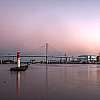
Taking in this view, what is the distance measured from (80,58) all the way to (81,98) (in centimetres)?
13227

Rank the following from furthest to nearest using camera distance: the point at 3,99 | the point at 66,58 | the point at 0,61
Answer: the point at 66,58 < the point at 0,61 < the point at 3,99

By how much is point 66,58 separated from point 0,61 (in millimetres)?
41550

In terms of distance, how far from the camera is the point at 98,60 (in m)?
117

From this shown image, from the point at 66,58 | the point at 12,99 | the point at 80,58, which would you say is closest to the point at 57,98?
the point at 12,99

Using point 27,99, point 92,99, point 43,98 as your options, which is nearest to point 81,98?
point 92,99

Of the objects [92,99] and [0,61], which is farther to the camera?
[0,61]

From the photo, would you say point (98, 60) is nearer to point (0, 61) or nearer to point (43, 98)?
point (0, 61)

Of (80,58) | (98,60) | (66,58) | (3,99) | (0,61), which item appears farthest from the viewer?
(80,58)

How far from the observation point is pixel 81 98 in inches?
314

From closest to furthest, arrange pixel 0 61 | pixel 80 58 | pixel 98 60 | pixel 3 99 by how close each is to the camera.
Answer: pixel 3 99 → pixel 0 61 → pixel 98 60 → pixel 80 58

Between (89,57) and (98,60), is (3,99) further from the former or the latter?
(89,57)

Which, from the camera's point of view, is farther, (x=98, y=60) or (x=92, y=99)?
(x=98, y=60)

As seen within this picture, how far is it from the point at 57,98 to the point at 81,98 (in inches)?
37.2

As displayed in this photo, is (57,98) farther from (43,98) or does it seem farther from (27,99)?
(27,99)
